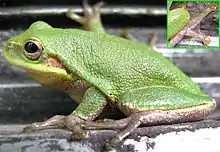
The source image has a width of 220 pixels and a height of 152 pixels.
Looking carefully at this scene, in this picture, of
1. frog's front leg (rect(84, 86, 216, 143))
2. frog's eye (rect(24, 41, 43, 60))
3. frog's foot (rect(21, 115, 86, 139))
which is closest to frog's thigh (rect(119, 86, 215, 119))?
frog's front leg (rect(84, 86, 216, 143))

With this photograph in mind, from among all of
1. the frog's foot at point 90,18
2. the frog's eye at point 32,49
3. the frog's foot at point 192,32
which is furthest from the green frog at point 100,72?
the frog's foot at point 90,18

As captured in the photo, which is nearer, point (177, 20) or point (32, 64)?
point (32, 64)

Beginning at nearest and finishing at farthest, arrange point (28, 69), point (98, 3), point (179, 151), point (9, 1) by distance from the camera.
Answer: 1. point (179, 151)
2. point (28, 69)
3. point (9, 1)
4. point (98, 3)

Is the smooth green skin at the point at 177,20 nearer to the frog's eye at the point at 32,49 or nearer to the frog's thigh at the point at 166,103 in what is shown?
the frog's thigh at the point at 166,103

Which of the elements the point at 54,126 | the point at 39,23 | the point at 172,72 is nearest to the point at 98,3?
the point at 39,23

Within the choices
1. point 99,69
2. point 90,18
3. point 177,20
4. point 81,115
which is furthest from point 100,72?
point 90,18

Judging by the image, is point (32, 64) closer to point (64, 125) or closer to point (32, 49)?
point (32, 49)

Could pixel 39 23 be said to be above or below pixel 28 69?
above

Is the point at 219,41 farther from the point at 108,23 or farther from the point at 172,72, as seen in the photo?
the point at 108,23
